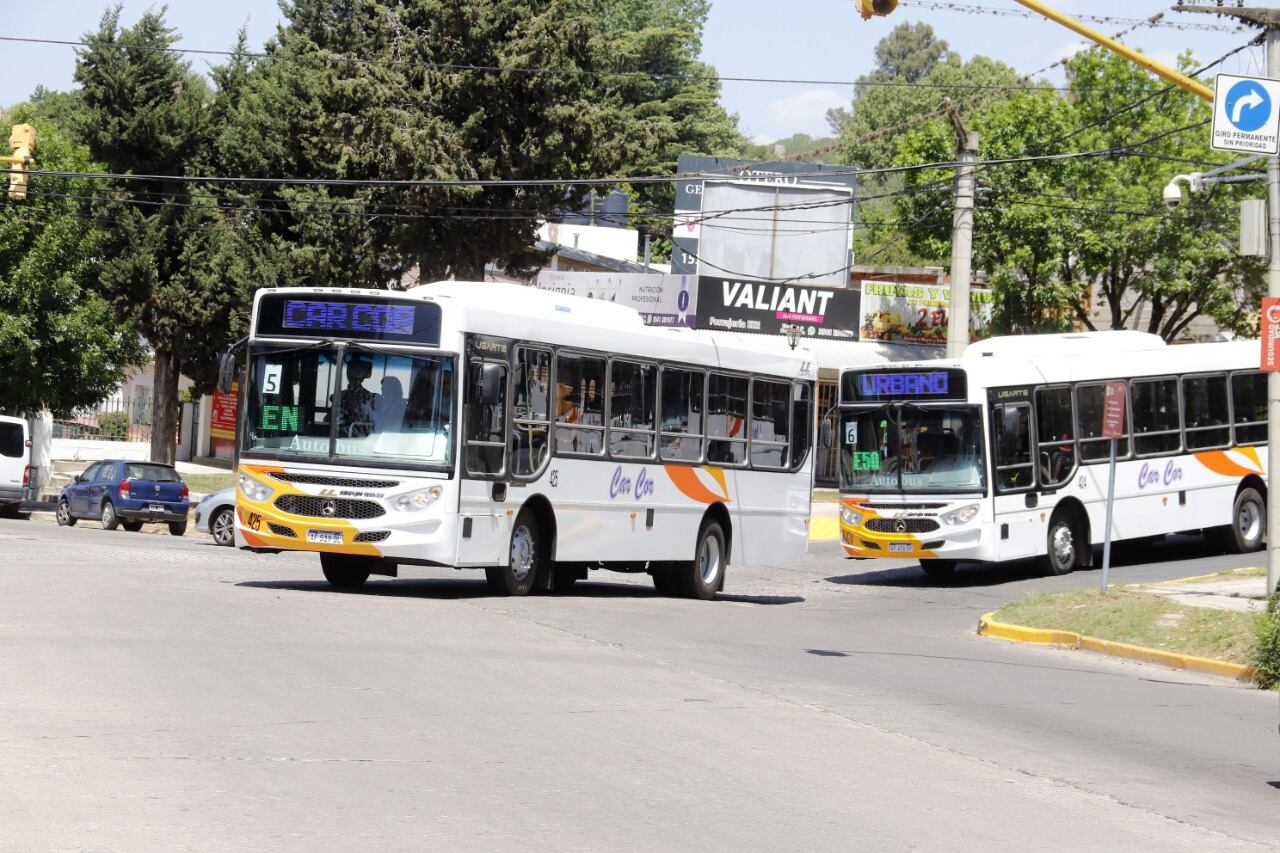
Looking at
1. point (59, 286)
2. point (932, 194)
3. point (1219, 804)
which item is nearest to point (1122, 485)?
point (1219, 804)

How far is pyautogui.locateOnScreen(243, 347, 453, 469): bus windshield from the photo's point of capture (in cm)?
1819

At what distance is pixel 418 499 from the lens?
59.1 feet

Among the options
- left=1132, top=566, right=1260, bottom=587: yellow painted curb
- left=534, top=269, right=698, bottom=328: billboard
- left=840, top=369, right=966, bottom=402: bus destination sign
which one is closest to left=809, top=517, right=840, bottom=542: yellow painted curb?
left=840, top=369, right=966, bottom=402: bus destination sign

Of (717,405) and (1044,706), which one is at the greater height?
(717,405)

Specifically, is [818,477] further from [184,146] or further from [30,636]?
[30,636]

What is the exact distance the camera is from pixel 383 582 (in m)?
21.8

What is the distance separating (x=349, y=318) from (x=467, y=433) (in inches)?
69.7

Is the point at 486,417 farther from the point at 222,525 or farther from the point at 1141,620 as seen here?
the point at 222,525

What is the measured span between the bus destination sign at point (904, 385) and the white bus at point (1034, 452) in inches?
0.8

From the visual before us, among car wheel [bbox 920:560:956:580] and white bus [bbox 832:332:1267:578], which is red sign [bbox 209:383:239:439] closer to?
car wheel [bbox 920:560:956:580]

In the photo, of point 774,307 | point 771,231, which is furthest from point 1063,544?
point 771,231

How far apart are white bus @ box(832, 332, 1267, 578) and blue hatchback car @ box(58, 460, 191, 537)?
15.8 metres

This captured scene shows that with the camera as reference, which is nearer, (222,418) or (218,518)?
(218,518)

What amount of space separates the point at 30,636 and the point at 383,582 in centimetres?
881
